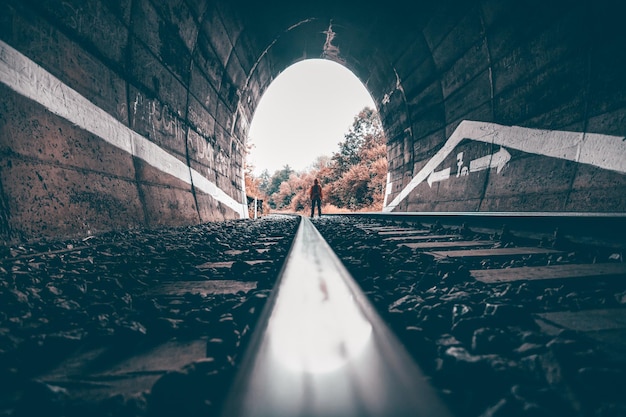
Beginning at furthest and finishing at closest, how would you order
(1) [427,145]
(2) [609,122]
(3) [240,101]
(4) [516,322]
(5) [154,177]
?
(3) [240,101], (1) [427,145], (5) [154,177], (2) [609,122], (4) [516,322]

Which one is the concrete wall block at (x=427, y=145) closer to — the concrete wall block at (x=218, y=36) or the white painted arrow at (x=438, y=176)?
the white painted arrow at (x=438, y=176)

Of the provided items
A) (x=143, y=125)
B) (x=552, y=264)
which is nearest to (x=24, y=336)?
(x=552, y=264)

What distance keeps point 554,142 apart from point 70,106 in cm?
717

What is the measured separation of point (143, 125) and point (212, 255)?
11.2 ft

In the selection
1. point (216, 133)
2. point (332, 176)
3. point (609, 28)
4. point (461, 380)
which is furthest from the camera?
point (332, 176)

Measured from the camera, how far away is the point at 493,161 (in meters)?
5.96

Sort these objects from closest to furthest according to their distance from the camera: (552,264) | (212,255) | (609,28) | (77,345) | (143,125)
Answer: (77,345) → (552,264) → (212,255) → (609,28) → (143,125)

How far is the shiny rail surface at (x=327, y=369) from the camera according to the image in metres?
0.49

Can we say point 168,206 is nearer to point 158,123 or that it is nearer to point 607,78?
point 158,123

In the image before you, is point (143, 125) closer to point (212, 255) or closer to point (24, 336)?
point (212, 255)

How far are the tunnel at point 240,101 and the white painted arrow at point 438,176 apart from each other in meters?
0.05

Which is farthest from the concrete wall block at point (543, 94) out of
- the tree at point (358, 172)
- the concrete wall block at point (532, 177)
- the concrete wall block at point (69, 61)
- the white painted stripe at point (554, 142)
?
the tree at point (358, 172)

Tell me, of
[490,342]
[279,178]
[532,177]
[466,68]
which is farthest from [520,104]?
[279,178]

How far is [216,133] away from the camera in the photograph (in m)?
8.17
